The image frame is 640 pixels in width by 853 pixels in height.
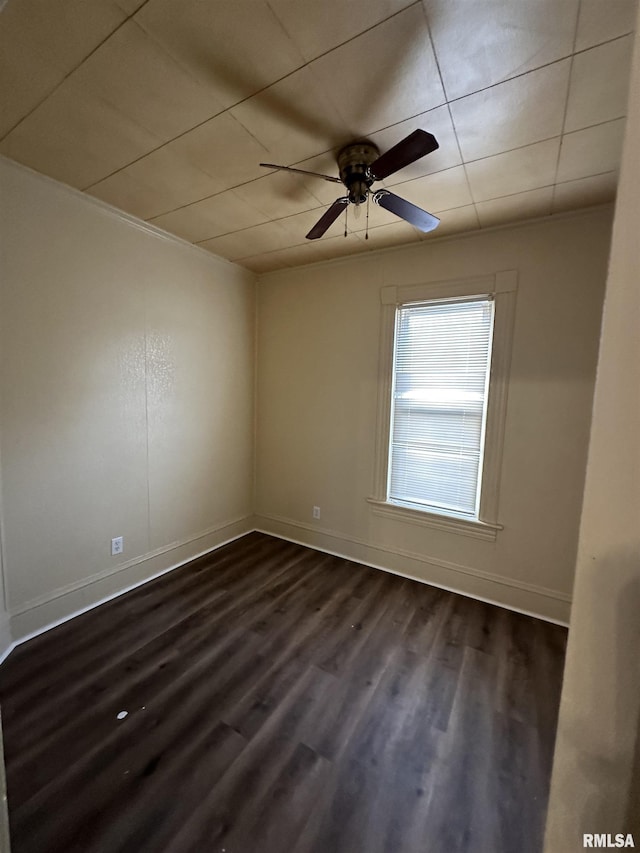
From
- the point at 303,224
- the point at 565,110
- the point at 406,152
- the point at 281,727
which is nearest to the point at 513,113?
the point at 565,110

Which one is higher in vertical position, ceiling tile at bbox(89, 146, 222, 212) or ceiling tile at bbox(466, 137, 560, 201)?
ceiling tile at bbox(466, 137, 560, 201)

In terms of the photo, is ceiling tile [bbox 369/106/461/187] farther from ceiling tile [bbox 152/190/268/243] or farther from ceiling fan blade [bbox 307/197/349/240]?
ceiling tile [bbox 152/190/268/243]

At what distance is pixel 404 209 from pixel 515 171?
2.30ft

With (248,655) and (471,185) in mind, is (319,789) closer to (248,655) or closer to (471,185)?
(248,655)

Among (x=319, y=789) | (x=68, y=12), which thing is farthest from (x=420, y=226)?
(x=319, y=789)

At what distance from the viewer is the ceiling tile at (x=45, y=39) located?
110cm

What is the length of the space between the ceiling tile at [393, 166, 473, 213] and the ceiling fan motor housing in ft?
1.29

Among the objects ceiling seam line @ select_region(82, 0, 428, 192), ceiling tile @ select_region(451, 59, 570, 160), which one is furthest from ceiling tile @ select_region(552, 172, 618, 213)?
ceiling seam line @ select_region(82, 0, 428, 192)

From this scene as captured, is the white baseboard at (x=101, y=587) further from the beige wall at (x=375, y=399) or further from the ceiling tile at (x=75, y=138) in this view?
the ceiling tile at (x=75, y=138)

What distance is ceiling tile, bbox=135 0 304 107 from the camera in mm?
1094

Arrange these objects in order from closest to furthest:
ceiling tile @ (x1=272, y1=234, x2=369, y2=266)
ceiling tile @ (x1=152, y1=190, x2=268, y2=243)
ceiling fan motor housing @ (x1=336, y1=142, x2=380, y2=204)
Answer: ceiling fan motor housing @ (x1=336, y1=142, x2=380, y2=204) < ceiling tile @ (x1=152, y1=190, x2=268, y2=243) < ceiling tile @ (x1=272, y1=234, x2=369, y2=266)

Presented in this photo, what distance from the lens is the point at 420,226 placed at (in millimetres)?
1846

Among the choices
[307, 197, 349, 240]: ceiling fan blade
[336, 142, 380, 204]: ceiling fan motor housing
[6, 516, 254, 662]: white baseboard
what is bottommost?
[6, 516, 254, 662]: white baseboard

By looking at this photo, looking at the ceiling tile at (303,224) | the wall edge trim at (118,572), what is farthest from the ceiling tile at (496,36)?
the wall edge trim at (118,572)
